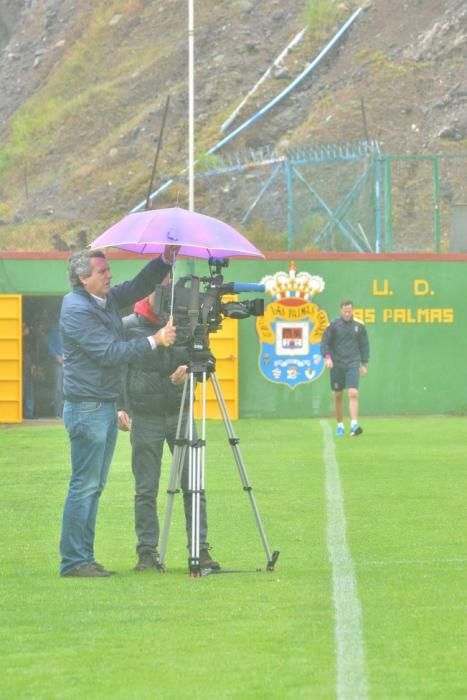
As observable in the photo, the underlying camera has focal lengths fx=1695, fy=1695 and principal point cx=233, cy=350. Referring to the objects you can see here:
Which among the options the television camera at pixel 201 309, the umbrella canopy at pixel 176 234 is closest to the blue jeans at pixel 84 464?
the television camera at pixel 201 309

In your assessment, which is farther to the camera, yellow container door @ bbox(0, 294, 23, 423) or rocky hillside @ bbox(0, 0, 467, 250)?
rocky hillside @ bbox(0, 0, 467, 250)

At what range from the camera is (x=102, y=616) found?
9125 mm

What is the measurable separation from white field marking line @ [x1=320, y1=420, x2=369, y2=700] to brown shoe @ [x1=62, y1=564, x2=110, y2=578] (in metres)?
1.45

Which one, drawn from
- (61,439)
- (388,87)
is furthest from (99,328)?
(388,87)

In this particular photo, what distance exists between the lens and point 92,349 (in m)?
Answer: 10.4

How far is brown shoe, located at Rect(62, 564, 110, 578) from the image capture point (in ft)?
34.8

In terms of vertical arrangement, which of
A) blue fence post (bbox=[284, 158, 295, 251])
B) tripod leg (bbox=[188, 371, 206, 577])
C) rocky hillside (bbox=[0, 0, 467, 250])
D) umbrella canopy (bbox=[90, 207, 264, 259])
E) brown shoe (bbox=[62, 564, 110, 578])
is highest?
rocky hillside (bbox=[0, 0, 467, 250])

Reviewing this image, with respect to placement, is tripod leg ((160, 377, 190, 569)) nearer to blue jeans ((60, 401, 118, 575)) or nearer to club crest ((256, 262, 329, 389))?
blue jeans ((60, 401, 118, 575))

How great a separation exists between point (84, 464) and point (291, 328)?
20.4m

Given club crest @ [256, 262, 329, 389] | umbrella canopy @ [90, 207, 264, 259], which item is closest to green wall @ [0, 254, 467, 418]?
club crest @ [256, 262, 329, 389]

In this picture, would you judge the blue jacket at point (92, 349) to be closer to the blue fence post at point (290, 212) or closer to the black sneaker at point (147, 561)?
the black sneaker at point (147, 561)

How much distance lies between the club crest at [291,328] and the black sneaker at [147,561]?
777 inches

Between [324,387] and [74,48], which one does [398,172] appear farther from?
[74,48]

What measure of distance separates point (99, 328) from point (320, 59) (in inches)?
1685
